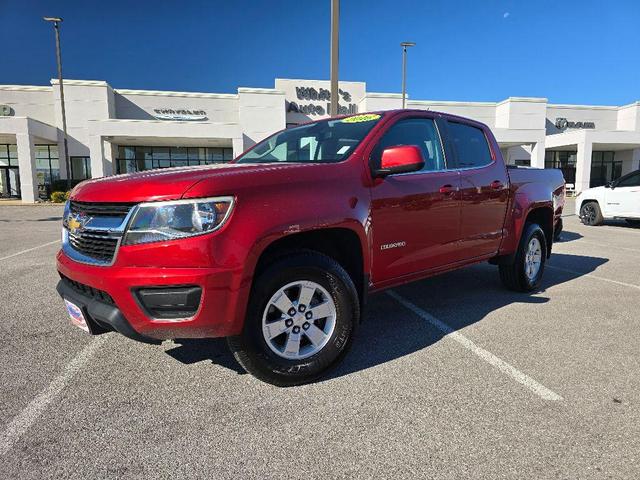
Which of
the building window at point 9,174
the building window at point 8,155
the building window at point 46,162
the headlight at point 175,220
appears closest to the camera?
the headlight at point 175,220

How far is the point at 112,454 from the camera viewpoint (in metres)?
2.24

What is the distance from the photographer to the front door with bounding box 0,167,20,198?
3438cm

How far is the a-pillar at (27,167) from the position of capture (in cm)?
2755

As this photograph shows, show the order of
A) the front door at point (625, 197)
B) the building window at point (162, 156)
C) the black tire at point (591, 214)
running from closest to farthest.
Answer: the front door at point (625, 197) < the black tire at point (591, 214) < the building window at point (162, 156)

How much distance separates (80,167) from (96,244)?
3470 cm

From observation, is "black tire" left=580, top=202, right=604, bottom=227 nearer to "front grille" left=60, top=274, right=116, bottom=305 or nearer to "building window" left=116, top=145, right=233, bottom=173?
Answer: "front grille" left=60, top=274, right=116, bottom=305

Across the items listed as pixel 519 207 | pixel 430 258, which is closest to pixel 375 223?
pixel 430 258

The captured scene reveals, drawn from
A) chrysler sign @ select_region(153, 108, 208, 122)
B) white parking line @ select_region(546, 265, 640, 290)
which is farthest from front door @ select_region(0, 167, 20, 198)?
white parking line @ select_region(546, 265, 640, 290)

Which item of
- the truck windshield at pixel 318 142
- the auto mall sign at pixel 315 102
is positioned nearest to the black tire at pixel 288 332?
the truck windshield at pixel 318 142

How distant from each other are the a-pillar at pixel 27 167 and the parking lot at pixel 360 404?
28.5 meters

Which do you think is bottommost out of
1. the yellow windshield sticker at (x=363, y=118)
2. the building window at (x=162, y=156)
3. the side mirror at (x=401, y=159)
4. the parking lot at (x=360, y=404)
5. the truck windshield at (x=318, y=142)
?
the parking lot at (x=360, y=404)

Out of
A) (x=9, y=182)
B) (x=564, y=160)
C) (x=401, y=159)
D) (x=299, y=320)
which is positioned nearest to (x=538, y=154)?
(x=564, y=160)

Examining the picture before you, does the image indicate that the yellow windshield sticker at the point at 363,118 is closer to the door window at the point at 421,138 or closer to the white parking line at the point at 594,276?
the door window at the point at 421,138

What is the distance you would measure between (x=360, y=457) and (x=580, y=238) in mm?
10120
